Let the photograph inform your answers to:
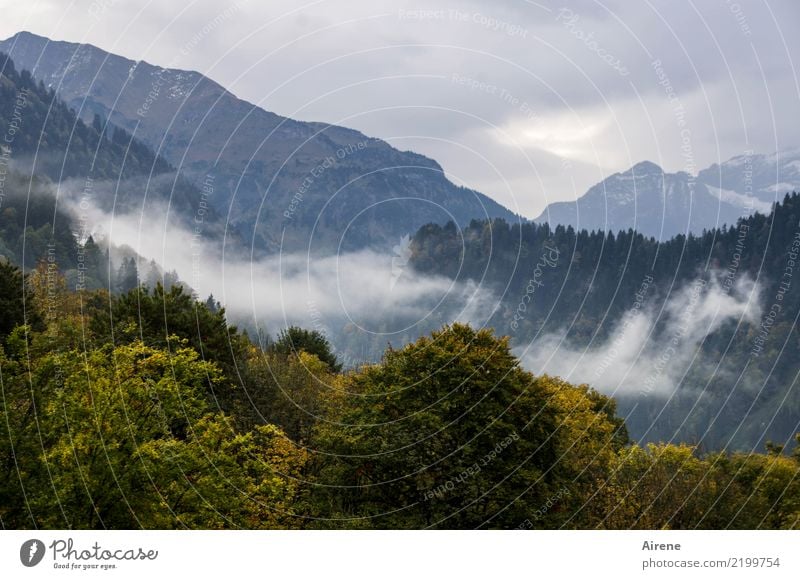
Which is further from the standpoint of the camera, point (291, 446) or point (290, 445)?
point (290, 445)

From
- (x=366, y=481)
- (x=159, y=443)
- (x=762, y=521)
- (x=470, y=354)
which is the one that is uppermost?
(x=470, y=354)

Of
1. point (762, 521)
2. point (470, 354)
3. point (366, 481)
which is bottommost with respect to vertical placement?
point (762, 521)

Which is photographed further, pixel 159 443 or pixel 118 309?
pixel 118 309

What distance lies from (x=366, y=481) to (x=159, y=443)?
17.9 m

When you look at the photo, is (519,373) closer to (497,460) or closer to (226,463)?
(497,460)

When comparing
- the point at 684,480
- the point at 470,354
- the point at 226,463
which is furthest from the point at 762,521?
the point at 226,463

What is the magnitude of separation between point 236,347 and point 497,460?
104ft

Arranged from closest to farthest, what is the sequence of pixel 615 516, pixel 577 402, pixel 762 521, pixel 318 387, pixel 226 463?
pixel 226 463 < pixel 615 516 < pixel 762 521 < pixel 577 402 < pixel 318 387

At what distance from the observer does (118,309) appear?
7675 centimetres
